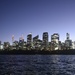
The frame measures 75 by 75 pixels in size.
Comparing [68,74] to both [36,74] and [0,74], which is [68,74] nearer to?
[36,74]

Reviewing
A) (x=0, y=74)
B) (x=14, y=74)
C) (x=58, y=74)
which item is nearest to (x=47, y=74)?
(x=58, y=74)

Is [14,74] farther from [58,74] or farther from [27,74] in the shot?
[58,74]

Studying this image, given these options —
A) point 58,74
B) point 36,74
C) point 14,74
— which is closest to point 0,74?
point 14,74

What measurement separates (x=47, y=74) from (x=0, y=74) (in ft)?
44.3

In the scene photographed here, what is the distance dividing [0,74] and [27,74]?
7.64m

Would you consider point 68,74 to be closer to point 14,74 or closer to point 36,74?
point 36,74

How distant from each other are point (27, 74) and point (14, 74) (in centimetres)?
376

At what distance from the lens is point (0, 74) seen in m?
62.9

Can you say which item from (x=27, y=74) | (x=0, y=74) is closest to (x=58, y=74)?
(x=27, y=74)

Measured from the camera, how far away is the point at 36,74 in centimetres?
6353

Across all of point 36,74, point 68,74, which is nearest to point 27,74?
point 36,74

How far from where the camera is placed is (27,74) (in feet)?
208

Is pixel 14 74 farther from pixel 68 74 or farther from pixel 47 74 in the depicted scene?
pixel 68 74

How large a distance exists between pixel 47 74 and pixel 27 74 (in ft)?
19.3
